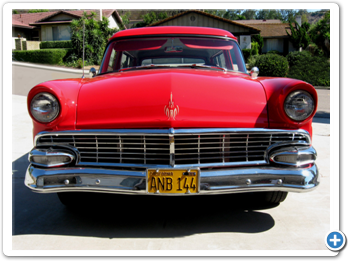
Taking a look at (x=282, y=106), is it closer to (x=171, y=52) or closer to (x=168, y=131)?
(x=168, y=131)

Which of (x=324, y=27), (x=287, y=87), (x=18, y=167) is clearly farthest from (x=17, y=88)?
(x=324, y=27)

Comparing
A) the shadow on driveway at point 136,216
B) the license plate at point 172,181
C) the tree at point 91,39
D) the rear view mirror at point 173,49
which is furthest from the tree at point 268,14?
the license plate at point 172,181

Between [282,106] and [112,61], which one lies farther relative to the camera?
[112,61]

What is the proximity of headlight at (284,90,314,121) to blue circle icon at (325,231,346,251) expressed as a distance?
80 centimetres

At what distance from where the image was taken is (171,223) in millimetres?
2600

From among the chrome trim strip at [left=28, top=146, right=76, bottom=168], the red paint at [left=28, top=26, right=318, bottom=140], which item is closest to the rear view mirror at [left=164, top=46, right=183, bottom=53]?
the red paint at [left=28, top=26, right=318, bottom=140]

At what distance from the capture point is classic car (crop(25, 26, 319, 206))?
88.8 inches

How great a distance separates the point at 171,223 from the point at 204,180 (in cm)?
58

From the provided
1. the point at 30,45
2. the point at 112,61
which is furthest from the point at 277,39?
the point at 112,61

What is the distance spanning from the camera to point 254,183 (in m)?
2.28

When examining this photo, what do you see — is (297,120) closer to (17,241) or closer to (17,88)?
(17,241)

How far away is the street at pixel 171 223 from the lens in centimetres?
229

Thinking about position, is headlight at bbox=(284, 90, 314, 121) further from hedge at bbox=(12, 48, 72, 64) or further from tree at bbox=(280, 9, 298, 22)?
tree at bbox=(280, 9, 298, 22)

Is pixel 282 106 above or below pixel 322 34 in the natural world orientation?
below
